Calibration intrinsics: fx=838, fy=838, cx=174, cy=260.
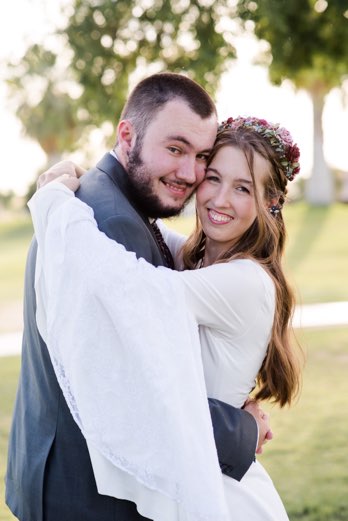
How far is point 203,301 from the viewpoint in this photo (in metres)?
2.86

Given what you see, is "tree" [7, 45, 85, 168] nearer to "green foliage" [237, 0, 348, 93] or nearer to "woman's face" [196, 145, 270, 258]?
"green foliage" [237, 0, 348, 93]

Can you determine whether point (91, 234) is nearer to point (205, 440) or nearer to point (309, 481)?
point (205, 440)

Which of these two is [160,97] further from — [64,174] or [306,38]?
[306,38]

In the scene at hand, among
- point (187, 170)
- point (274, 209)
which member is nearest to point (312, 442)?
point (274, 209)

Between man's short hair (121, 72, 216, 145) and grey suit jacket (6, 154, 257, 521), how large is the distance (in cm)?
30

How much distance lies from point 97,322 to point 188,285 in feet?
1.28

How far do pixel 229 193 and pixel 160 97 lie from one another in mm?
467

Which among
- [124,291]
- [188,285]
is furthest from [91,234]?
[188,285]

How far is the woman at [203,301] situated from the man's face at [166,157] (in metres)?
0.15

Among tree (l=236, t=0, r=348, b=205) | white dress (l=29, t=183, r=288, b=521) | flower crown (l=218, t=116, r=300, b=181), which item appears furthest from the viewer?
tree (l=236, t=0, r=348, b=205)

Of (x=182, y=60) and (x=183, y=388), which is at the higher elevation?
(x=182, y=60)

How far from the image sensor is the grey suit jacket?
2.78 metres

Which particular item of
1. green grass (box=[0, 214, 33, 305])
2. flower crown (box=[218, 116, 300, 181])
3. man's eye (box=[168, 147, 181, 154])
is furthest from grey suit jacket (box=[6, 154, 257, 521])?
green grass (box=[0, 214, 33, 305])

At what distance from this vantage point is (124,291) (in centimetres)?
259
